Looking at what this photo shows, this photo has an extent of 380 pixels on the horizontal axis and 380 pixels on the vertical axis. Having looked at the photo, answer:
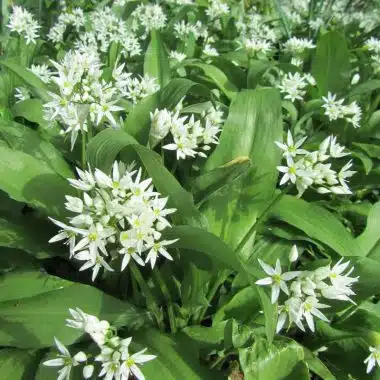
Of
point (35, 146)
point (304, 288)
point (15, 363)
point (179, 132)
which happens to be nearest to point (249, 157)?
point (179, 132)

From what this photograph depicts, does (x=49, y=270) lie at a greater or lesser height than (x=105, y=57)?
lesser

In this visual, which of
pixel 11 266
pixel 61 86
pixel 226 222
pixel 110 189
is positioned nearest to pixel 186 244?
pixel 110 189

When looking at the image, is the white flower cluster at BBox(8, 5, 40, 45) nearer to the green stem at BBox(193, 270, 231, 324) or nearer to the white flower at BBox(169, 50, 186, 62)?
the white flower at BBox(169, 50, 186, 62)

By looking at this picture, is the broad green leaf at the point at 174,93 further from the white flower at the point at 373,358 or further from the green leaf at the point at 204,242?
the white flower at the point at 373,358

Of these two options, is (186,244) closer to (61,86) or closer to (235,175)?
(235,175)

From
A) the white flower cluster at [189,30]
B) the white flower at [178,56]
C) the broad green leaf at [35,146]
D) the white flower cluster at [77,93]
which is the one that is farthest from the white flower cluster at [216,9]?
the white flower cluster at [77,93]

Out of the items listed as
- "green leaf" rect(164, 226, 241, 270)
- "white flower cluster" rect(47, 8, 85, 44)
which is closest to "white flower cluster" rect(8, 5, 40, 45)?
"white flower cluster" rect(47, 8, 85, 44)
